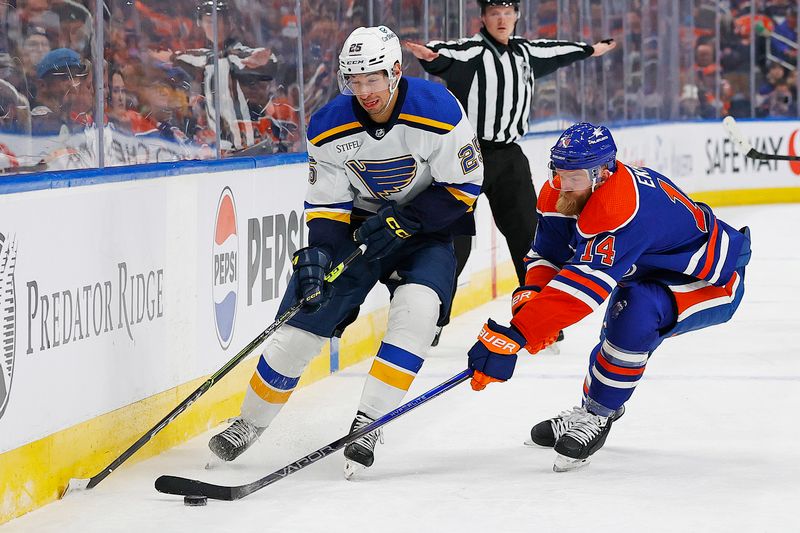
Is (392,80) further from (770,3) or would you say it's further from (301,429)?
(770,3)

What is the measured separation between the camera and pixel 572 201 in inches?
130

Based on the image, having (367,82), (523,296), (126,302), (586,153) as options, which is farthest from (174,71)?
(586,153)

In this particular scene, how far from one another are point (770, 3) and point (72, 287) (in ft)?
38.6

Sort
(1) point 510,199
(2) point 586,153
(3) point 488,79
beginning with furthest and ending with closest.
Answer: (3) point 488,79, (1) point 510,199, (2) point 586,153

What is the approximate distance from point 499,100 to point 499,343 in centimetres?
255

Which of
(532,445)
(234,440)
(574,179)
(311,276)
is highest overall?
(574,179)

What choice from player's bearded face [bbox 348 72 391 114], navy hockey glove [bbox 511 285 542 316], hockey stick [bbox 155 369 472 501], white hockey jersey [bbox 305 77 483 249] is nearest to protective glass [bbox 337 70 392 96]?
player's bearded face [bbox 348 72 391 114]

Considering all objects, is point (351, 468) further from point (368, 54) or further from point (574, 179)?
point (368, 54)

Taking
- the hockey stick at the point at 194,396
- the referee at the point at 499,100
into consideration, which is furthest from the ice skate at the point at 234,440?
the referee at the point at 499,100

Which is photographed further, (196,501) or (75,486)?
(75,486)

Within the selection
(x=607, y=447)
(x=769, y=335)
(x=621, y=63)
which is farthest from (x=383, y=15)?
(x=621, y=63)

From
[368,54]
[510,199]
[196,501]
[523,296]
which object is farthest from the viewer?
Answer: [510,199]

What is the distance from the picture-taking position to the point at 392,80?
11.2 ft

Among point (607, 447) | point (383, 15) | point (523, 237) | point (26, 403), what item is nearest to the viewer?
point (26, 403)
